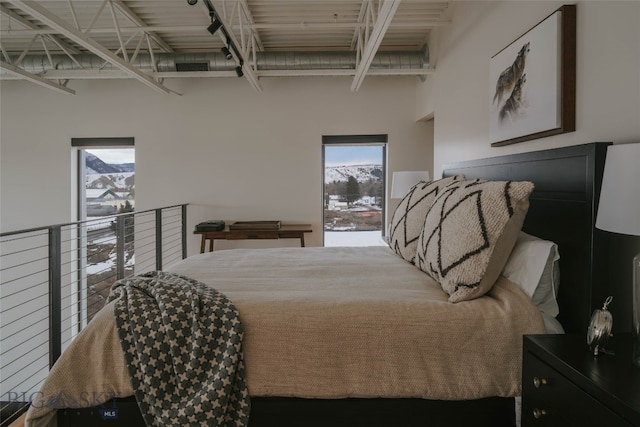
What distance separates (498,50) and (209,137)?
3.45 m

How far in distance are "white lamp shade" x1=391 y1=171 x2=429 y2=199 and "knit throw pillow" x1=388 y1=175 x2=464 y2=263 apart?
1270 mm

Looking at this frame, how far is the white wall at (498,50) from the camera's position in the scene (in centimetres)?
137

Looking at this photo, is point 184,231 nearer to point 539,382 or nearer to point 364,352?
point 364,352

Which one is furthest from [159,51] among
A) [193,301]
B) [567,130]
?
[567,130]

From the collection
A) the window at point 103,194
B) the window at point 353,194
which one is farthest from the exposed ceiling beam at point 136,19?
the window at point 353,194

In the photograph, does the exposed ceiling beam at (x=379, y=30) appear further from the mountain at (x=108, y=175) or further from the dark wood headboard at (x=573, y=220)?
the mountain at (x=108, y=175)

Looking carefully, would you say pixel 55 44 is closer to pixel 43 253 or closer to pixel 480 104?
pixel 43 253

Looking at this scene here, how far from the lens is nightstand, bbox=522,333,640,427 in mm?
851

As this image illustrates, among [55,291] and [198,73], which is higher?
[198,73]

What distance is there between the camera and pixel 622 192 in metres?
0.99

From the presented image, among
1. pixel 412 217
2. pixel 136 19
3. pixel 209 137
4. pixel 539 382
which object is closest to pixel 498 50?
pixel 412 217

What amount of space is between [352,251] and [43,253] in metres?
4.13

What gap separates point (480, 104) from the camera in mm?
2713

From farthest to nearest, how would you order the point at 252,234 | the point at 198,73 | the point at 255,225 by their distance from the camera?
the point at 255,225, the point at 252,234, the point at 198,73
